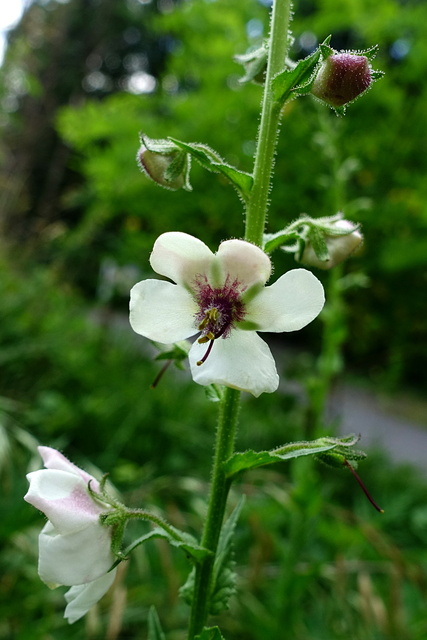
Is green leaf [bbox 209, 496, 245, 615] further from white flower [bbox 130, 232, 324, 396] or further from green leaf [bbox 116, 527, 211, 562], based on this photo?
white flower [bbox 130, 232, 324, 396]

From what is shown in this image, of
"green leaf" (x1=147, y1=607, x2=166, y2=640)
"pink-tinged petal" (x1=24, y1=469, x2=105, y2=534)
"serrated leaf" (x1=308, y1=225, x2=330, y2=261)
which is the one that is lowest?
"green leaf" (x1=147, y1=607, x2=166, y2=640)

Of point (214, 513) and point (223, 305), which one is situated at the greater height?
point (223, 305)

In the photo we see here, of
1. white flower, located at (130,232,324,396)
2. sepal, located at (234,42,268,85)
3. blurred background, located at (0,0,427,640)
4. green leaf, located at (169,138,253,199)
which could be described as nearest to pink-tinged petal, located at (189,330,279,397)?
white flower, located at (130,232,324,396)

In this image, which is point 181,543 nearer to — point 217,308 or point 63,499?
point 63,499

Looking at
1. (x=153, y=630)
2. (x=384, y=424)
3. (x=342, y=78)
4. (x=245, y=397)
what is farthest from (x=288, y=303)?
(x=384, y=424)

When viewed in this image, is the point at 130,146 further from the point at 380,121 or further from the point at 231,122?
the point at 380,121

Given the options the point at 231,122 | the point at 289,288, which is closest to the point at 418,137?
the point at 231,122

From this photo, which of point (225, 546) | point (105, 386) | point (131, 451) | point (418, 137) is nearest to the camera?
point (225, 546)
